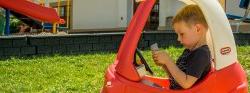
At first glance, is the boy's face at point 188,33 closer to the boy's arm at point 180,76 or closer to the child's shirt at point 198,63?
the child's shirt at point 198,63

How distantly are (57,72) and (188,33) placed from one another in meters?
3.79

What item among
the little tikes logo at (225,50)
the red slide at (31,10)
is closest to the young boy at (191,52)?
the little tikes logo at (225,50)

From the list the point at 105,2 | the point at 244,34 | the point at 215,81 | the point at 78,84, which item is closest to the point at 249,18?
the point at 105,2

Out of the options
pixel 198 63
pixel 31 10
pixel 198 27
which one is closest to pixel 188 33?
pixel 198 27

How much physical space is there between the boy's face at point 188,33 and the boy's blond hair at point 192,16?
2 cm

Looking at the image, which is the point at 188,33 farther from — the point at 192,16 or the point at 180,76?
the point at 180,76

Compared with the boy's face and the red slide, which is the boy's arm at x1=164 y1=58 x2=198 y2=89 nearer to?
the boy's face

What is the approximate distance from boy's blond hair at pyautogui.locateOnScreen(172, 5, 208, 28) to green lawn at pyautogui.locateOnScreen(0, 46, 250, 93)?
2.53 meters

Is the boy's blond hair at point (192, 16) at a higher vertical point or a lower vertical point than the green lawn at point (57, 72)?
higher

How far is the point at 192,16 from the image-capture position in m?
2.79

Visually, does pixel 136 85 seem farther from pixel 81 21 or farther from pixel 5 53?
pixel 81 21

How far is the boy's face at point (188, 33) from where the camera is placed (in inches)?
109

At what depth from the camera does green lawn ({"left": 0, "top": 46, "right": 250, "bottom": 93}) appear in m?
5.39

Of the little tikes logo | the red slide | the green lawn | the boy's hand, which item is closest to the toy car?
the little tikes logo
